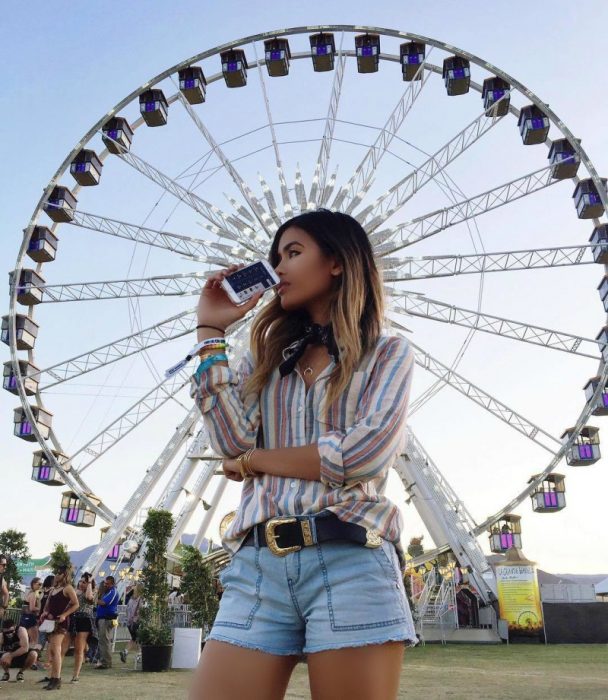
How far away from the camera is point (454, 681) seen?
9.94 metres

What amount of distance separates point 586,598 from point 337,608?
79.7 ft

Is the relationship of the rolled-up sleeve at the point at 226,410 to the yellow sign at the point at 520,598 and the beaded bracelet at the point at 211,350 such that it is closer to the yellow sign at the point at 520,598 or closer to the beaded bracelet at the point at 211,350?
the beaded bracelet at the point at 211,350

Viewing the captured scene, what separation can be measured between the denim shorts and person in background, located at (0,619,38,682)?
398 inches

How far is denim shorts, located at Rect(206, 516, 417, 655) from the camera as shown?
155cm

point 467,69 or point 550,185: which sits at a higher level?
point 467,69

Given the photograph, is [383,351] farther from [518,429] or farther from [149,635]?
[518,429]

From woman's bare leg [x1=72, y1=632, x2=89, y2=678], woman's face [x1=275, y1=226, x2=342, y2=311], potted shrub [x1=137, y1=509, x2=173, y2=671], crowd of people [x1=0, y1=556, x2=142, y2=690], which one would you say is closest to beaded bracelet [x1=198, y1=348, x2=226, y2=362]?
woman's face [x1=275, y1=226, x2=342, y2=311]

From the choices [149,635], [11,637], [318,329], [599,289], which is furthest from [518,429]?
[318,329]

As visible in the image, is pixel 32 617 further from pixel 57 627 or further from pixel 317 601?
pixel 317 601

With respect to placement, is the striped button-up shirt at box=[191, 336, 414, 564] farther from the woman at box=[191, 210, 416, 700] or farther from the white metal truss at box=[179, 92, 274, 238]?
the white metal truss at box=[179, 92, 274, 238]

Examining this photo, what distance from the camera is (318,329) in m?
1.98

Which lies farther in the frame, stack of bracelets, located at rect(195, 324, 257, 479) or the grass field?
the grass field

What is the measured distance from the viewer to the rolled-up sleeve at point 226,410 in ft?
6.14

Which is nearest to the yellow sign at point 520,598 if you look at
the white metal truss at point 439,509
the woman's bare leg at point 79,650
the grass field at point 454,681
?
the white metal truss at point 439,509
